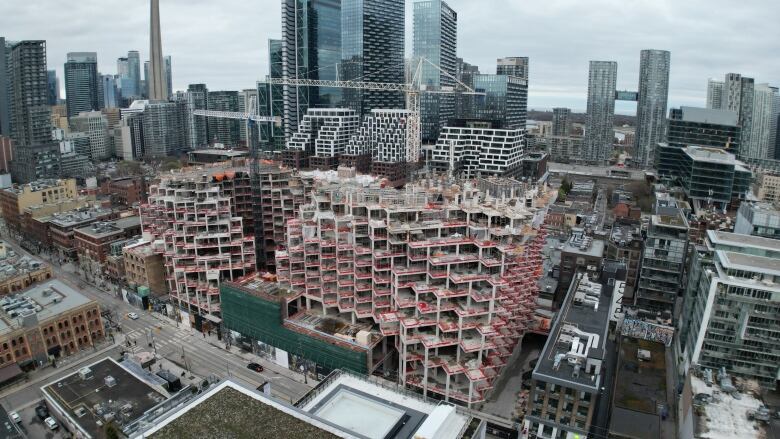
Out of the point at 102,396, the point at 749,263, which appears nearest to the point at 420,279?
the point at 749,263

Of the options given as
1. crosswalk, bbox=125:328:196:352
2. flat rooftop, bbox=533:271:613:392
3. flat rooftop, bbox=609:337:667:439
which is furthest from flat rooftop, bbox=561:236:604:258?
crosswalk, bbox=125:328:196:352

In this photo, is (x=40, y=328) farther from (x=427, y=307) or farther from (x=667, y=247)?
(x=667, y=247)

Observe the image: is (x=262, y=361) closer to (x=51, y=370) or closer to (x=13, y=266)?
(x=51, y=370)

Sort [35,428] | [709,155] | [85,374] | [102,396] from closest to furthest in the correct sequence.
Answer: [102,396], [35,428], [85,374], [709,155]

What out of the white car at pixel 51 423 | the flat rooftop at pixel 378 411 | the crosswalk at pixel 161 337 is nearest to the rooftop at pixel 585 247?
the flat rooftop at pixel 378 411

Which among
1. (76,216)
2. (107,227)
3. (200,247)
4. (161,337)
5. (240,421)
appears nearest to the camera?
(240,421)

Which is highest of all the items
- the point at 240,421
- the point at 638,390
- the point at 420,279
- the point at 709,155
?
the point at 709,155

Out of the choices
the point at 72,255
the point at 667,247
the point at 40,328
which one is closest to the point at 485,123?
the point at 667,247

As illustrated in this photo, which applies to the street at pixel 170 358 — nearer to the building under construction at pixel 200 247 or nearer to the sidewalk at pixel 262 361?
the sidewalk at pixel 262 361
